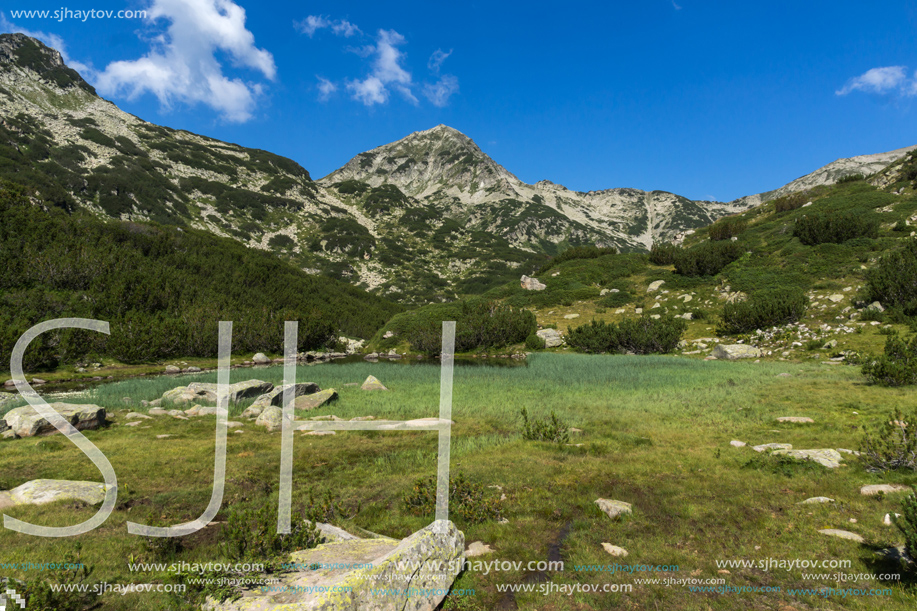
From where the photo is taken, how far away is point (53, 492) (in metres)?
6.90

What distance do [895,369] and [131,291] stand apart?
58.9 meters

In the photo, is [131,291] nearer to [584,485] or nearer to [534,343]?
[534,343]

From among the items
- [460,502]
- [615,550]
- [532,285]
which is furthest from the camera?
[532,285]

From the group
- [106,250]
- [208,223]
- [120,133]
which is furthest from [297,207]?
[106,250]

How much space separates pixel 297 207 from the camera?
5492 inches

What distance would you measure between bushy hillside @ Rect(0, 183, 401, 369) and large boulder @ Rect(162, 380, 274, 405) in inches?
659

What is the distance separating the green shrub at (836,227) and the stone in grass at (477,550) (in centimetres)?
4351

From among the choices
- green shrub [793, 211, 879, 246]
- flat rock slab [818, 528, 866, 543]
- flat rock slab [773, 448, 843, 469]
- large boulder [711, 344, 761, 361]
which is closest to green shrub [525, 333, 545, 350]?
large boulder [711, 344, 761, 361]

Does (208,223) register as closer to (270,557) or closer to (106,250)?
(106,250)

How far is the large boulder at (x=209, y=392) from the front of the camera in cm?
1764

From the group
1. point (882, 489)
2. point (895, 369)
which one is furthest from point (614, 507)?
point (895, 369)

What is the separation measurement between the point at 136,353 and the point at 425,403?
3056 cm

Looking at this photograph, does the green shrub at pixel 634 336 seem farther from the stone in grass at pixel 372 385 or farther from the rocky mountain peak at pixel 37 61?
the rocky mountain peak at pixel 37 61

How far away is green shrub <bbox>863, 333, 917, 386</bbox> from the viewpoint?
13.6 metres
